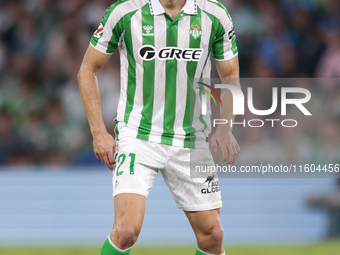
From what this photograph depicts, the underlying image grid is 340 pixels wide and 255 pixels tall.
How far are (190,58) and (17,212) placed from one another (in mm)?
3635

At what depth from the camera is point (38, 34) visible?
8523mm

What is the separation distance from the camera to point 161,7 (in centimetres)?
361

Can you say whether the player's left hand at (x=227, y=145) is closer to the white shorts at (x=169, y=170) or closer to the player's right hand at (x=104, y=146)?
the white shorts at (x=169, y=170)

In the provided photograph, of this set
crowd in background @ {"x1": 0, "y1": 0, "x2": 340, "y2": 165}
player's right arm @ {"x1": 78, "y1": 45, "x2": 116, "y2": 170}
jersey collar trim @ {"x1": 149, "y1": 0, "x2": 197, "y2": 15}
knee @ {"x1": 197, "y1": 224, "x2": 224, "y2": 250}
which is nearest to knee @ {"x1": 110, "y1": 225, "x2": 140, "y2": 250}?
player's right arm @ {"x1": 78, "y1": 45, "x2": 116, "y2": 170}

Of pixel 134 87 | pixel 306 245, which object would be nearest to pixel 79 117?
pixel 306 245

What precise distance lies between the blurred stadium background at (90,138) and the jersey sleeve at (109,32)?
2.90m

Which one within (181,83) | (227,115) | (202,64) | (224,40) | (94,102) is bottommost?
(227,115)

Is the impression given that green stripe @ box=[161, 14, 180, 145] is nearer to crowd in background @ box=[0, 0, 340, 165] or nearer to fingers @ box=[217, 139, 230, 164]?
fingers @ box=[217, 139, 230, 164]

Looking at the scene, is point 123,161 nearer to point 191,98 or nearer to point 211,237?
point 191,98

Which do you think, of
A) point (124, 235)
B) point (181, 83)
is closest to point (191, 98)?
point (181, 83)

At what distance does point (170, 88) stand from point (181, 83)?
0.26 feet

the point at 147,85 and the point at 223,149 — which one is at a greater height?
the point at 147,85

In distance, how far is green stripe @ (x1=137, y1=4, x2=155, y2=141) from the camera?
11.7ft

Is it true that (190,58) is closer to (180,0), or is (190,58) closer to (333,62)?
(180,0)
